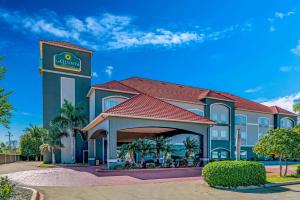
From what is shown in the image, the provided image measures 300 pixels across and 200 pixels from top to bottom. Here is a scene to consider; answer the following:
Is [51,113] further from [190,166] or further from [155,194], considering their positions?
[155,194]

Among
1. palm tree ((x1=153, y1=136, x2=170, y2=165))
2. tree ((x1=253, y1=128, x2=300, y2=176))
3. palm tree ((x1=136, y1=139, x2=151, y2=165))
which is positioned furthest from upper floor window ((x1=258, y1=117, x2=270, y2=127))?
tree ((x1=253, y1=128, x2=300, y2=176))

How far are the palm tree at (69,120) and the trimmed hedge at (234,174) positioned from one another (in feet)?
78.3

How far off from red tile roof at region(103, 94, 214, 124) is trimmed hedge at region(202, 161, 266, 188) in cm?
995

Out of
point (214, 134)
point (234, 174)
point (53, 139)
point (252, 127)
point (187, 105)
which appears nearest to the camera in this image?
point (234, 174)

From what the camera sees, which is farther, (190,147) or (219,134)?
(219,134)

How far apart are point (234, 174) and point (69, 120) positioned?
25.5m

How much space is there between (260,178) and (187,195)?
495 cm

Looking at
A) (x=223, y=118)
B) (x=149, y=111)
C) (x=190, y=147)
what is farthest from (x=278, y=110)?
(x=149, y=111)

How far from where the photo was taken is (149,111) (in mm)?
24578

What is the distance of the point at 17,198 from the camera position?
1058cm

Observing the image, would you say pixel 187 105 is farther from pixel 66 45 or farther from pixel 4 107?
pixel 4 107

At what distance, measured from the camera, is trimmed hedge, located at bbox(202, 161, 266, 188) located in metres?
13.9

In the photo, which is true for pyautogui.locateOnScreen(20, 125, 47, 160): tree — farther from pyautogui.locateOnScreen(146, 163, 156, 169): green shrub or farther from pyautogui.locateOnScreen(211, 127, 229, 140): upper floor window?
pyautogui.locateOnScreen(146, 163, 156, 169): green shrub

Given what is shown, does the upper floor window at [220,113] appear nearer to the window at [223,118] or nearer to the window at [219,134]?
the window at [223,118]
